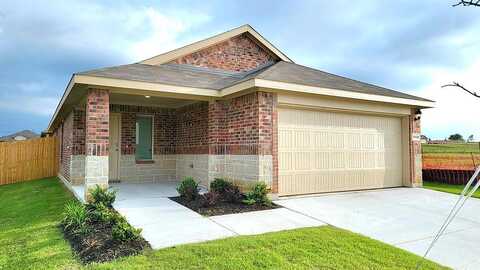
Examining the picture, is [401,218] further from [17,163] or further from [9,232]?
[17,163]

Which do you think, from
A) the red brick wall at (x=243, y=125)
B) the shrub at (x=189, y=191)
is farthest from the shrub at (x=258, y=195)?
the shrub at (x=189, y=191)

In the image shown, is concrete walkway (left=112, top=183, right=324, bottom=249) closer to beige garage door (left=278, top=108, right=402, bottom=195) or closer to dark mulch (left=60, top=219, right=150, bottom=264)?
dark mulch (left=60, top=219, right=150, bottom=264)

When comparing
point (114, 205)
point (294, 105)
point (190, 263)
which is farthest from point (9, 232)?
point (294, 105)

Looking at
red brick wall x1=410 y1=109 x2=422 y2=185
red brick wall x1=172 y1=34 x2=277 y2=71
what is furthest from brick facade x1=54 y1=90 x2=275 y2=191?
red brick wall x1=410 y1=109 x2=422 y2=185

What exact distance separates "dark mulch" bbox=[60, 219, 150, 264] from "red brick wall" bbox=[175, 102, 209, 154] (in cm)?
506

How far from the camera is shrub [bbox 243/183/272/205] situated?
24.3 ft

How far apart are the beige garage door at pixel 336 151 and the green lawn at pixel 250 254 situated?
314 centimetres

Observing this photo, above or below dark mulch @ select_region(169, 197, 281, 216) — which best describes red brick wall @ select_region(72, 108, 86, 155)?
above

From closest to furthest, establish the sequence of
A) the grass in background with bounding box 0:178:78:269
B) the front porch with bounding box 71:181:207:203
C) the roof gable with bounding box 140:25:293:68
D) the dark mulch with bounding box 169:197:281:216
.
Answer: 1. the grass in background with bounding box 0:178:78:269
2. the dark mulch with bounding box 169:197:281:216
3. the front porch with bounding box 71:181:207:203
4. the roof gable with bounding box 140:25:293:68

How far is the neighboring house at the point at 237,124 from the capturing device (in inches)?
314

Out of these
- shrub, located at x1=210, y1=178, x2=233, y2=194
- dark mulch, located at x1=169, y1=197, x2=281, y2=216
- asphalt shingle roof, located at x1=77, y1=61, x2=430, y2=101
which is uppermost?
asphalt shingle roof, located at x1=77, y1=61, x2=430, y2=101

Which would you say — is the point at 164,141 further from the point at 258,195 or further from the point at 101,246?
the point at 101,246

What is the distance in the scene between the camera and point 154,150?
11875mm

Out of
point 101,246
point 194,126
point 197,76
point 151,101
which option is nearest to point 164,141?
point 151,101
